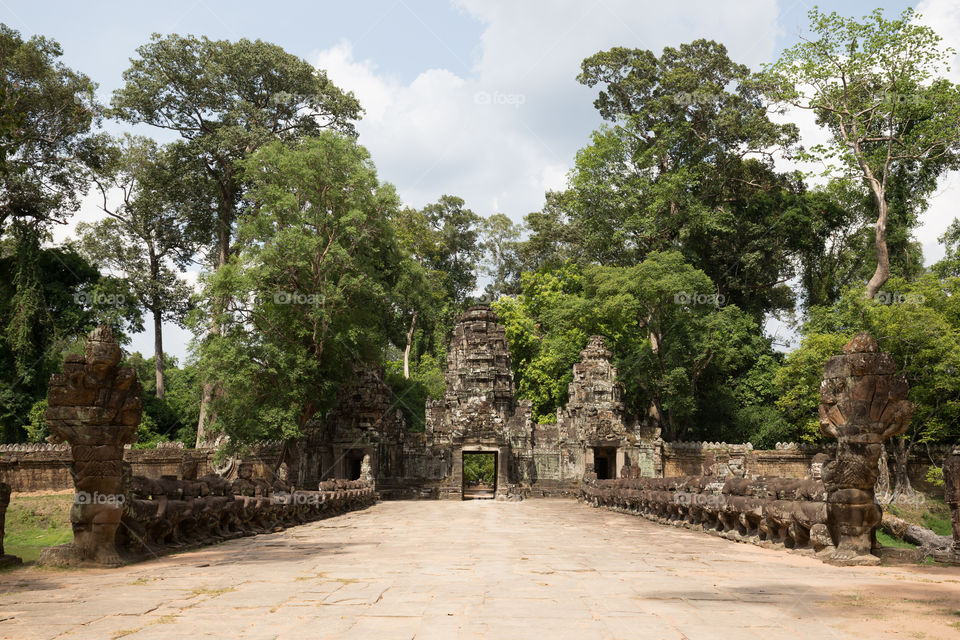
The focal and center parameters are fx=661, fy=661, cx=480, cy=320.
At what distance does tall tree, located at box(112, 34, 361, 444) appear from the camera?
30.1 meters

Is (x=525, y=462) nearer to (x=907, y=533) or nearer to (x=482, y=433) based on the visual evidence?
(x=482, y=433)

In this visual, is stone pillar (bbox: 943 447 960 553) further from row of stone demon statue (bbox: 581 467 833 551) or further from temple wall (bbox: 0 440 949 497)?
temple wall (bbox: 0 440 949 497)

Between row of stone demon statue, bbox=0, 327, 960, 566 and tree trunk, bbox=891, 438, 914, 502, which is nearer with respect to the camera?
row of stone demon statue, bbox=0, 327, 960, 566

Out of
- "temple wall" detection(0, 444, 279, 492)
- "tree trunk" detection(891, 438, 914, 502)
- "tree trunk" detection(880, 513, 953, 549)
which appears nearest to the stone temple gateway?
"temple wall" detection(0, 444, 279, 492)

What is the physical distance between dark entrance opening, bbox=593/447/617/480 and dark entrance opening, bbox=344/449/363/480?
10.3 meters

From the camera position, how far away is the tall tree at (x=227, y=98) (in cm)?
3011

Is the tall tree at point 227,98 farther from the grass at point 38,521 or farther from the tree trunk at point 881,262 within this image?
the tree trunk at point 881,262

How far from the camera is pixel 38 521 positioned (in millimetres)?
18859

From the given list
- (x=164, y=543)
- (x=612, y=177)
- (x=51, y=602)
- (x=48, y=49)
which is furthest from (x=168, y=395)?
(x=51, y=602)

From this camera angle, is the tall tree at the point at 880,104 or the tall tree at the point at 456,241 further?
the tall tree at the point at 456,241

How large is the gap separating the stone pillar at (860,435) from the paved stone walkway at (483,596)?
0.54 meters

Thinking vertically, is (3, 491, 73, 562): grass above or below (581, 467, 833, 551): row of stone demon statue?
below

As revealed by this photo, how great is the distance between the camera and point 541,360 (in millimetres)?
38875

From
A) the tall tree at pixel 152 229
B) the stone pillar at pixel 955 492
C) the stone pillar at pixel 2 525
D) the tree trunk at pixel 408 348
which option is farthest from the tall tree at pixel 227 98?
the stone pillar at pixel 955 492
